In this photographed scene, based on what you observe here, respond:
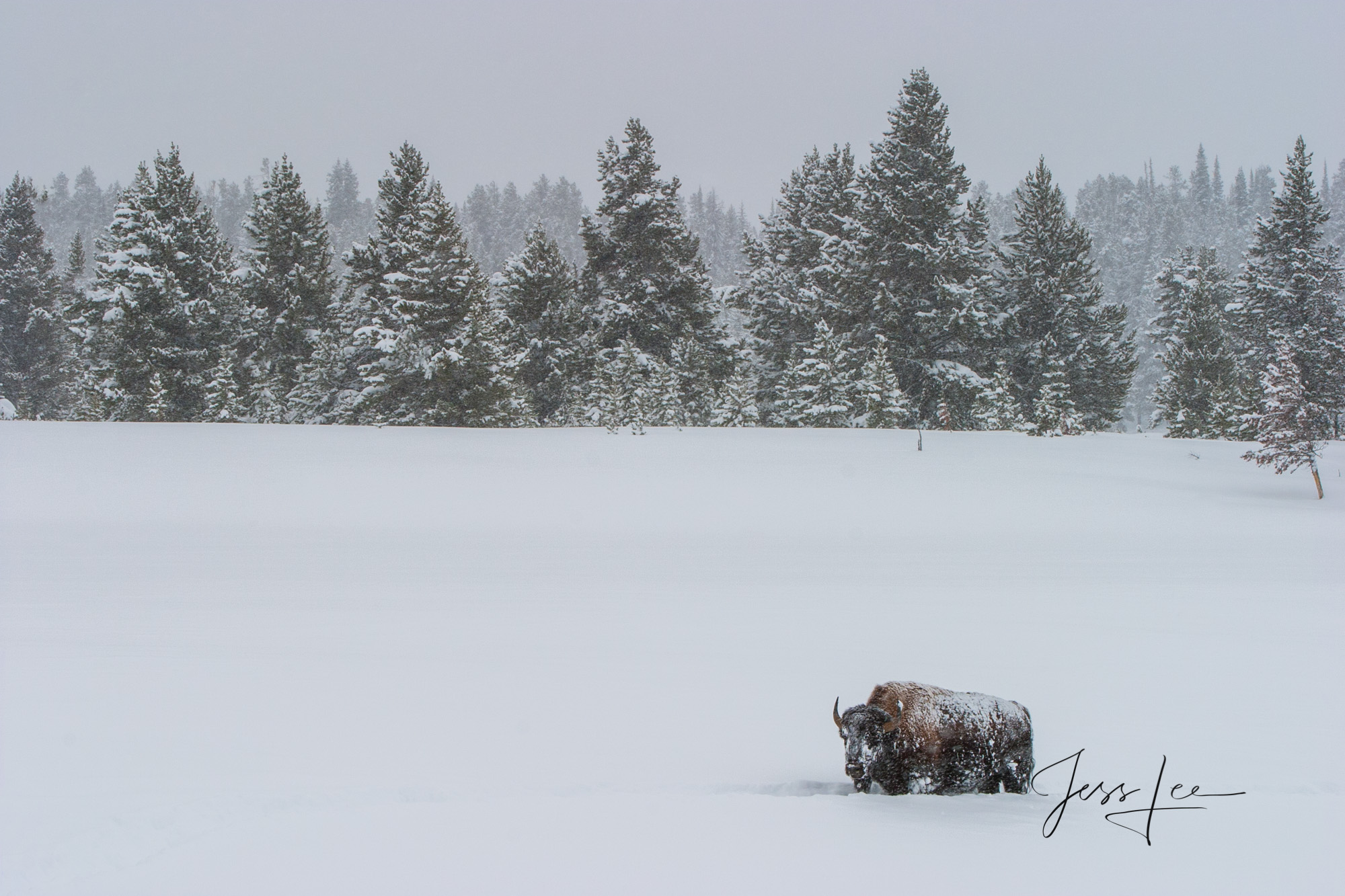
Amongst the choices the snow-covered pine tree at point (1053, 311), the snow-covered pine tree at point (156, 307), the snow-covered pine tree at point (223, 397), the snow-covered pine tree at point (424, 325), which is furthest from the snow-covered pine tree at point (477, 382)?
the snow-covered pine tree at point (1053, 311)

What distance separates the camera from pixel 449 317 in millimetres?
33438

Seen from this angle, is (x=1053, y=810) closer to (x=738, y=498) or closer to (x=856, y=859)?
(x=856, y=859)

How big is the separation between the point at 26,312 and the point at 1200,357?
5258 cm

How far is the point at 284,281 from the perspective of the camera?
36844 mm

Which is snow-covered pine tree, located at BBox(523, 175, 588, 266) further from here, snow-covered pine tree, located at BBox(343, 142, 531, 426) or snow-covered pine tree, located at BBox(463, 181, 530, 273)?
snow-covered pine tree, located at BBox(343, 142, 531, 426)

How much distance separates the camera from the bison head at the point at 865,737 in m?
4.22

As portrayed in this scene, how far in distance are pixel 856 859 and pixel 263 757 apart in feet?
9.76

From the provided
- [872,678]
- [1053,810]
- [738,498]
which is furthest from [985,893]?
[738,498]

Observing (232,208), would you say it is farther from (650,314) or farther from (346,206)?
(650,314)

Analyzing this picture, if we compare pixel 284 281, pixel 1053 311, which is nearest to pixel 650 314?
pixel 284 281

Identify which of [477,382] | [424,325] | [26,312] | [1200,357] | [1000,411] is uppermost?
[26,312]

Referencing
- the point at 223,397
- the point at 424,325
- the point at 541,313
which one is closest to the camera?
the point at 223,397

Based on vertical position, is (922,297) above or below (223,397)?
above

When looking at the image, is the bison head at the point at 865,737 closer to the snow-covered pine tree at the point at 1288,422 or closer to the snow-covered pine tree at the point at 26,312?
the snow-covered pine tree at the point at 1288,422
